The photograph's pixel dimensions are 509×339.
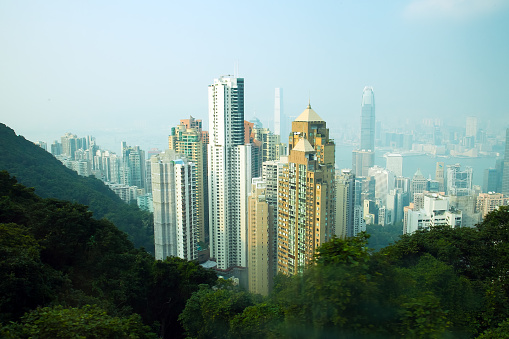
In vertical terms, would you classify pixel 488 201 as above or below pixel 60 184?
above

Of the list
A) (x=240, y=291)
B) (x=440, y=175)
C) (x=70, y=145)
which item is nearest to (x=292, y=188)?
(x=240, y=291)

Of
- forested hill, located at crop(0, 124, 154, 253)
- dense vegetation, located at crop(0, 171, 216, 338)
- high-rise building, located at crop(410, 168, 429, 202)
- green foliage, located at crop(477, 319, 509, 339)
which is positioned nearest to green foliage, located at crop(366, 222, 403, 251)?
high-rise building, located at crop(410, 168, 429, 202)

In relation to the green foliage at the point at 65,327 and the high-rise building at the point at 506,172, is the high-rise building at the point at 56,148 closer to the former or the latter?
the high-rise building at the point at 506,172

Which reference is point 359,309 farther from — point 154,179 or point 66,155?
point 66,155

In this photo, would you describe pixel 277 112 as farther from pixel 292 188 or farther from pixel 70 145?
pixel 70 145

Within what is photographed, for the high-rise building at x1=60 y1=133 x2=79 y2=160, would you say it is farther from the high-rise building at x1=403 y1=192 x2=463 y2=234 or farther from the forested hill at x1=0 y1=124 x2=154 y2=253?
the high-rise building at x1=403 y1=192 x2=463 y2=234

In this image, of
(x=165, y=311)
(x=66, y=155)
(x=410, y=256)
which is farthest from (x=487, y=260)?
(x=66, y=155)

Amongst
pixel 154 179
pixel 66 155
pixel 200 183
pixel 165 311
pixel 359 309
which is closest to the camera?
pixel 359 309

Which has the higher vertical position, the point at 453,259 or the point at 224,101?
the point at 224,101
